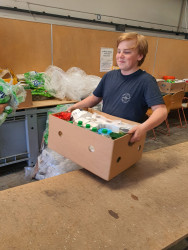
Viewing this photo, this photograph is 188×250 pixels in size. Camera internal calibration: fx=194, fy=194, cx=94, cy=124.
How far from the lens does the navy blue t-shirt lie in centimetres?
109

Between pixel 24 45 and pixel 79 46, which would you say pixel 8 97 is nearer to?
pixel 24 45

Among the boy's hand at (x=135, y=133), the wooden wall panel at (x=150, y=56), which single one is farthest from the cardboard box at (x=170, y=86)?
the boy's hand at (x=135, y=133)

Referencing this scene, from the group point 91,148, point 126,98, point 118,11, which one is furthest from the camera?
point 118,11

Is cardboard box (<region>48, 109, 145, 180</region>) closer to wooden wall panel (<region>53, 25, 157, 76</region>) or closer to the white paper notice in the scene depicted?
wooden wall panel (<region>53, 25, 157, 76</region>)

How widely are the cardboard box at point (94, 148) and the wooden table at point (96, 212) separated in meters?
0.09

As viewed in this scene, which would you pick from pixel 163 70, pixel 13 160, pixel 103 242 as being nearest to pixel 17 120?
pixel 13 160

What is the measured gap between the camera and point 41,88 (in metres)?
2.18

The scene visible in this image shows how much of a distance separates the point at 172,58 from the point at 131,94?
128 inches

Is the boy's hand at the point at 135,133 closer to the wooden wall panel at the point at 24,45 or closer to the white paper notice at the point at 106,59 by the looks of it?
the wooden wall panel at the point at 24,45

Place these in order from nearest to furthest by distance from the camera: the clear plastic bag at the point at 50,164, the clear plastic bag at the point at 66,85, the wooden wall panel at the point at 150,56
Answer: the clear plastic bag at the point at 50,164 → the clear plastic bag at the point at 66,85 → the wooden wall panel at the point at 150,56

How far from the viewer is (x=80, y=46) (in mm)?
2738

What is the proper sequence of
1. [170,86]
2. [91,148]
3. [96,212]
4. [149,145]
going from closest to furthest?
1. [96,212]
2. [91,148]
3. [149,145]
4. [170,86]

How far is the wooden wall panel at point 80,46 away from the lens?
8.42 ft

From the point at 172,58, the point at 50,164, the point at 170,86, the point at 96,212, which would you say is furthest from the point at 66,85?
the point at 172,58
